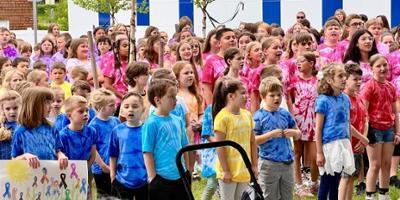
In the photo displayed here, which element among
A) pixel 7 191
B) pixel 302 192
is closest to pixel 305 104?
pixel 302 192

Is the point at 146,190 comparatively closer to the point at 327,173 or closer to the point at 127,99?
the point at 127,99

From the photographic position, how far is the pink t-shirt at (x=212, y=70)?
949 cm

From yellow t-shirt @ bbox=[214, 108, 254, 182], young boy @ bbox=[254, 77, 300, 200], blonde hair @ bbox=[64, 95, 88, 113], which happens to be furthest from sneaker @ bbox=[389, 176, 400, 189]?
blonde hair @ bbox=[64, 95, 88, 113]

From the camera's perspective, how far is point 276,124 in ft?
24.6

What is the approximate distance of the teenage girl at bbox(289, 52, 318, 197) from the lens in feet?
30.2

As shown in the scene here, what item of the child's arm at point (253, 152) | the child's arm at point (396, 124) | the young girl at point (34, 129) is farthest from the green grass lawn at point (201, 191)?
the young girl at point (34, 129)

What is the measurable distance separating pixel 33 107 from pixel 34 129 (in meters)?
0.18

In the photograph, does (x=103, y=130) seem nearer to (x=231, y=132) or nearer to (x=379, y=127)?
(x=231, y=132)

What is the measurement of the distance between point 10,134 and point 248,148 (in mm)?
1933

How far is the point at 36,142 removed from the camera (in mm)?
6793

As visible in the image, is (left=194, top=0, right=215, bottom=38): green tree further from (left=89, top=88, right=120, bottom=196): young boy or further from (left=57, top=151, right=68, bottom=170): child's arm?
(left=57, top=151, right=68, bottom=170): child's arm

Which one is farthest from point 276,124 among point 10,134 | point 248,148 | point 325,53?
point 325,53

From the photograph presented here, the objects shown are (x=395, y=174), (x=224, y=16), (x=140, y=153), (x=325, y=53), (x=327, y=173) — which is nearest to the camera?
(x=140, y=153)

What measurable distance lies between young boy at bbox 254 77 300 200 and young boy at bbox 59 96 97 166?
56.1 inches
